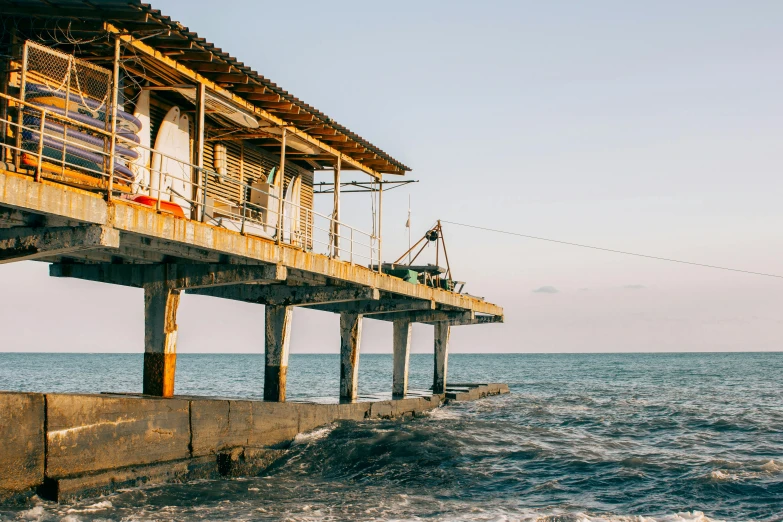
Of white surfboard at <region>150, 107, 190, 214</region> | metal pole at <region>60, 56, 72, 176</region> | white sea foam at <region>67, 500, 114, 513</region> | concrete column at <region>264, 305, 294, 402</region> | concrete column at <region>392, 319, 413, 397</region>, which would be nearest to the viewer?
metal pole at <region>60, 56, 72, 176</region>

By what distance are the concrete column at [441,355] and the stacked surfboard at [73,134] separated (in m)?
24.2

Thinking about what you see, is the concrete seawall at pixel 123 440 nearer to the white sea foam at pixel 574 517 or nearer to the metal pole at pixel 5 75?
the metal pole at pixel 5 75

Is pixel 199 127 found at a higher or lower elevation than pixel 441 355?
higher

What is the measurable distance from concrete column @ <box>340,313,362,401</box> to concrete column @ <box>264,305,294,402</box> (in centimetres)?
517

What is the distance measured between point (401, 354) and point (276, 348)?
433 inches

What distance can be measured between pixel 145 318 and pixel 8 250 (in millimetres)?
4590

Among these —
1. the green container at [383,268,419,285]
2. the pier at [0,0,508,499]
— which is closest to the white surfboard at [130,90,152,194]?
the pier at [0,0,508,499]

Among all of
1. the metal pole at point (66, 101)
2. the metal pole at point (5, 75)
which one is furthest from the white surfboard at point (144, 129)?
the metal pole at point (5, 75)

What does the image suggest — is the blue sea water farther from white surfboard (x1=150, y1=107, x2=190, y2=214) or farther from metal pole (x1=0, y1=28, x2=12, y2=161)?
white surfboard (x1=150, y1=107, x2=190, y2=214)

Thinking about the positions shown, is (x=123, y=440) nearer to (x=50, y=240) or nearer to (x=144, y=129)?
(x=50, y=240)

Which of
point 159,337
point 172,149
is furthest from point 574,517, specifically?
point 172,149

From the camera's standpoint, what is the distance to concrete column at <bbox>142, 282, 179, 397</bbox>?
1661cm

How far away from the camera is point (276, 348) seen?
73.0 ft

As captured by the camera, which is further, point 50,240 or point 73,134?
point 73,134
